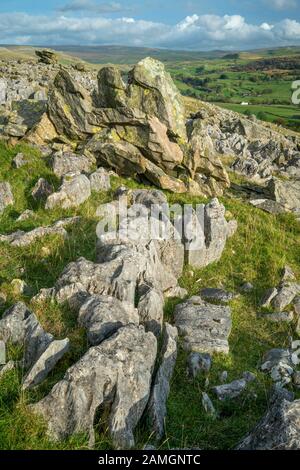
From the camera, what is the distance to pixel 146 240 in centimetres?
1583

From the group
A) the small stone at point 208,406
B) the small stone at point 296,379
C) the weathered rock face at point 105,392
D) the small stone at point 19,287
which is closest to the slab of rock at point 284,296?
the small stone at point 296,379

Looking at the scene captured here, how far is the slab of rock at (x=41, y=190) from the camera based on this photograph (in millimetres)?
20969

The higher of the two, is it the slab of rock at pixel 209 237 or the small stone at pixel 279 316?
the slab of rock at pixel 209 237

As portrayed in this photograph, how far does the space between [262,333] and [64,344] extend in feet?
24.6

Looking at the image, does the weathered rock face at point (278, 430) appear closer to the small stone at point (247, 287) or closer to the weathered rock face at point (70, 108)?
the small stone at point (247, 287)

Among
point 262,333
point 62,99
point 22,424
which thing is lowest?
point 262,333

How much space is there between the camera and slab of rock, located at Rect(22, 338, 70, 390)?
30.6 feet

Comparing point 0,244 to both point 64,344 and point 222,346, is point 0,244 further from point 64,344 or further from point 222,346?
point 222,346

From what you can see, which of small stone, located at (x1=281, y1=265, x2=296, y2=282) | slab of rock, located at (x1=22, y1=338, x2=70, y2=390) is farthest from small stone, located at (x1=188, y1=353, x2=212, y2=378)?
small stone, located at (x1=281, y1=265, x2=296, y2=282)

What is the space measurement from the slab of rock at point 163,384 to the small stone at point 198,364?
1.77ft

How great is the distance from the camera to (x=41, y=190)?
21188 millimetres

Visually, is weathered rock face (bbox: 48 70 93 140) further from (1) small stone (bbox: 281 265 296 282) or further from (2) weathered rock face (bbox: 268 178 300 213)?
(1) small stone (bbox: 281 265 296 282)

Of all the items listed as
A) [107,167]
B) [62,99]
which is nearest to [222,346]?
[107,167]

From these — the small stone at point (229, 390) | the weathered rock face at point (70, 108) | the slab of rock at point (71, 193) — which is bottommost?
the small stone at point (229, 390)
